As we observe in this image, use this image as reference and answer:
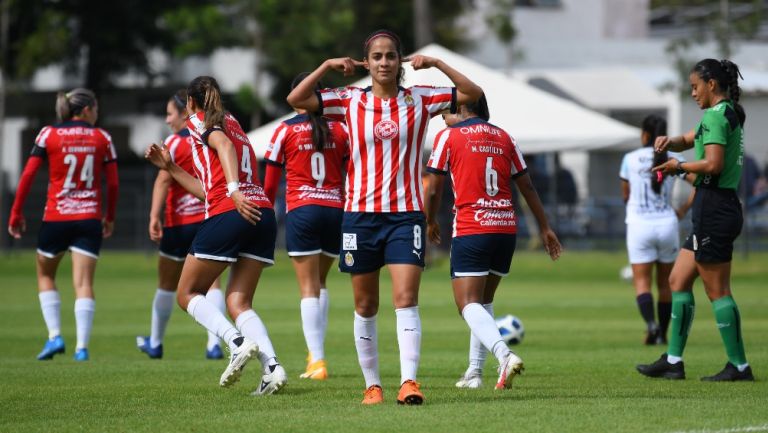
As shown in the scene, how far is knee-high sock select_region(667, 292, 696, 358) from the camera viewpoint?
10.7m

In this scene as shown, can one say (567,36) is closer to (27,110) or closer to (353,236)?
(27,110)

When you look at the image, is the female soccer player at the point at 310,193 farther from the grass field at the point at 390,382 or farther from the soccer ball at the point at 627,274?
the soccer ball at the point at 627,274

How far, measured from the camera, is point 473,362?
10242mm

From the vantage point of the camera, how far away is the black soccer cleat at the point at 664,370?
10.6 metres

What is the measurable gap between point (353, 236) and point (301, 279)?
2541 millimetres

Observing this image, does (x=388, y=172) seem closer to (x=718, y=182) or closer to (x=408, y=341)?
(x=408, y=341)

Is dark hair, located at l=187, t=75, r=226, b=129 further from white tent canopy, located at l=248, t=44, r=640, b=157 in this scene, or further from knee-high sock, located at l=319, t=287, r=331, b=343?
white tent canopy, located at l=248, t=44, r=640, b=157

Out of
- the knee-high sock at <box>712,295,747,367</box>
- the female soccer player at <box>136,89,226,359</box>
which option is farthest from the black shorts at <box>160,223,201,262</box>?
the knee-high sock at <box>712,295,747,367</box>

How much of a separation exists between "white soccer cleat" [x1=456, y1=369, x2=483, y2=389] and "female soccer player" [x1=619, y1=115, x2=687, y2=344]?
4.68m

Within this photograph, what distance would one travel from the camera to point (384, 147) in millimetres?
8688

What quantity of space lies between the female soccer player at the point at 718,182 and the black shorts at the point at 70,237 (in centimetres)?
555

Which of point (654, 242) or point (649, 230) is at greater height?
point (649, 230)

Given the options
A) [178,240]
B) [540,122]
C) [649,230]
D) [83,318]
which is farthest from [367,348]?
[540,122]

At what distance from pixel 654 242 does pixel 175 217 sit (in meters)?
5.01
